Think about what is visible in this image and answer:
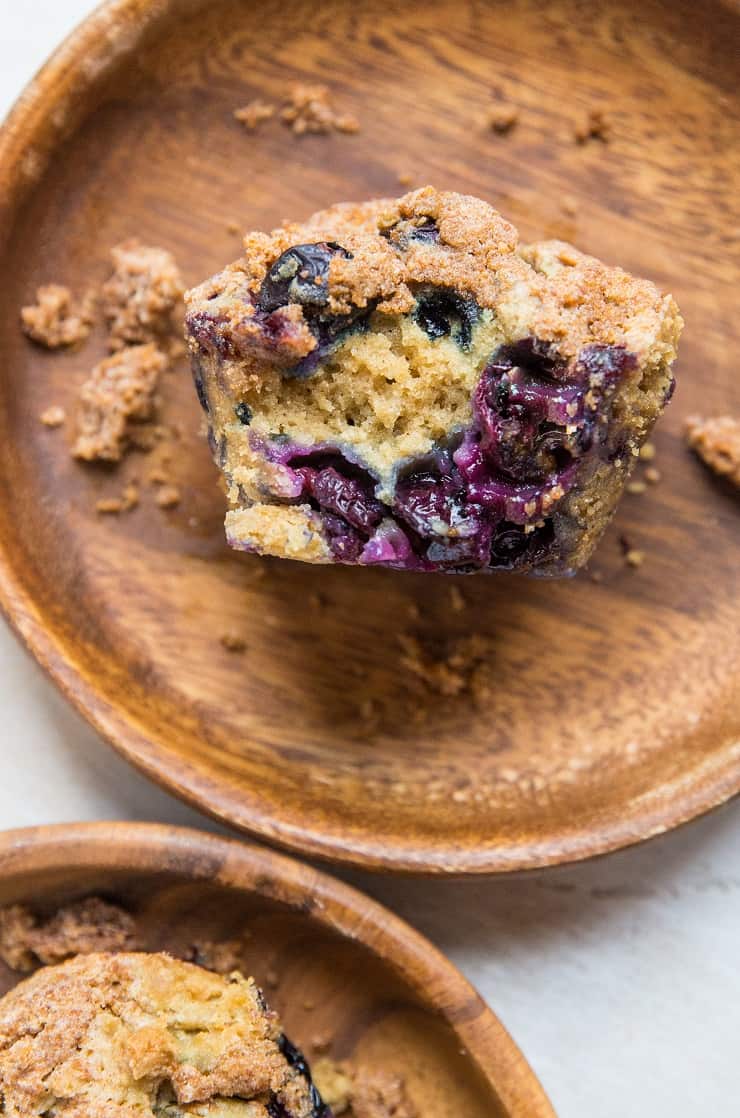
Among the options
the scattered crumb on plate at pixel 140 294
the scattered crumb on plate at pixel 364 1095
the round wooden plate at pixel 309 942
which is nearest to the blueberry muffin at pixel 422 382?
the scattered crumb on plate at pixel 140 294

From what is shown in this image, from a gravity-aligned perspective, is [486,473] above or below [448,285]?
below

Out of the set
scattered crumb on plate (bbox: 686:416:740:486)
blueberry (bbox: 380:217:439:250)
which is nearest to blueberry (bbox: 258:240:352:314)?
blueberry (bbox: 380:217:439:250)

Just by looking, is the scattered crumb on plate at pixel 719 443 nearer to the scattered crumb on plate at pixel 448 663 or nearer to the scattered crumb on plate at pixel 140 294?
the scattered crumb on plate at pixel 448 663

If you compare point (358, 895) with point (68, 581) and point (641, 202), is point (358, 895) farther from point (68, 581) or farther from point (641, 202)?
point (641, 202)

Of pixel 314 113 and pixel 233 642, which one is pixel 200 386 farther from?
pixel 314 113

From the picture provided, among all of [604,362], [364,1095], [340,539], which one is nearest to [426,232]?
[604,362]

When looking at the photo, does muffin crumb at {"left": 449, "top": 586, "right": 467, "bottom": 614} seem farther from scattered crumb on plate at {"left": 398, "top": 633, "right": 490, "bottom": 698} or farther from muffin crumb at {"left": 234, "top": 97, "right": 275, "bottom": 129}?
muffin crumb at {"left": 234, "top": 97, "right": 275, "bottom": 129}
